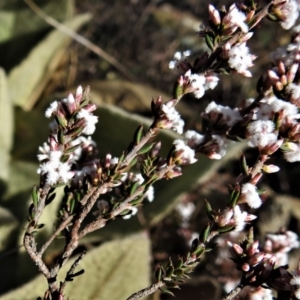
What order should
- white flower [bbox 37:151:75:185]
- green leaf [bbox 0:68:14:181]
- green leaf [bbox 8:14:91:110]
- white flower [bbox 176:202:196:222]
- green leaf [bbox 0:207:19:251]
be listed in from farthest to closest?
white flower [bbox 176:202:196:222] → green leaf [bbox 8:14:91:110] → green leaf [bbox 0:68:14:181] → green leaf [bbox 0:207:19:251] → white flower [bbox 37:151:75:185]

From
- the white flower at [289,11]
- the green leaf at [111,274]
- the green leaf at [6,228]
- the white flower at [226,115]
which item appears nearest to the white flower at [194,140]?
the white flower at [226,115]

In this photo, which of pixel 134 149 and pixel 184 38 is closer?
pixel 134 149

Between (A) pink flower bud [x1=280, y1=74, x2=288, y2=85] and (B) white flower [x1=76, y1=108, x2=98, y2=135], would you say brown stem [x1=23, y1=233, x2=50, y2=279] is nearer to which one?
(B) white flower [x1=76, y1=108, x2=98, y2=135]

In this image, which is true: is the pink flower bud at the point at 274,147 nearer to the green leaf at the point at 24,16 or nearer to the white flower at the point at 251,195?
the white flower at the point at 251,195

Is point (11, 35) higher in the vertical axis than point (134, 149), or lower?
lower

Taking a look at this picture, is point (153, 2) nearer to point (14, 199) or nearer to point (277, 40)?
point (277, 40)

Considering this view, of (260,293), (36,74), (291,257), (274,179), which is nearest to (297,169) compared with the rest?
(274,179)

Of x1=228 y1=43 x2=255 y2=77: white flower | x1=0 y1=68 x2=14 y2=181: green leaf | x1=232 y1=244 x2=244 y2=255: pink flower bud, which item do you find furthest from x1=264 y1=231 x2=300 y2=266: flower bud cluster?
x1=0 y1=68 x2=14 y2=181: green leaf

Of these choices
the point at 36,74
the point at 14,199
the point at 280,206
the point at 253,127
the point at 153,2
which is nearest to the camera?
the point at 253,127
